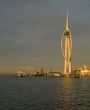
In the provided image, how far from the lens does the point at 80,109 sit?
6825 cm

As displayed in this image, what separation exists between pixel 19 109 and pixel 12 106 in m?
5.35

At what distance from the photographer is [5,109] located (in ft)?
222

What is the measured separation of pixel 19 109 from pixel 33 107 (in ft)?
13.9

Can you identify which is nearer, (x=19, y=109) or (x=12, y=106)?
(x=19, y=109)

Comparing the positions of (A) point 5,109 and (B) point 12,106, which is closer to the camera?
(A) point 5,109

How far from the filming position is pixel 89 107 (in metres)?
71.2

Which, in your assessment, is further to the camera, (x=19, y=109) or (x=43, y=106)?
(x=43, y=106)

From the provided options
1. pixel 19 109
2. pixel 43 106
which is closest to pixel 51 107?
pixel 43 106

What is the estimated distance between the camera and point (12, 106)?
72.6 metres

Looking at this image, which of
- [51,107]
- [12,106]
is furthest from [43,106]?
[12,106]

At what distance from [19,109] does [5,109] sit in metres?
2.82

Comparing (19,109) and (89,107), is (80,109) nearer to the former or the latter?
(89,107)

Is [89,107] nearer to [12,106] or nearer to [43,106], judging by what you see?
[43,106]

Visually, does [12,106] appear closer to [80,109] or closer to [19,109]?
[19,109]
